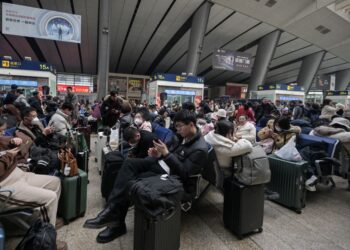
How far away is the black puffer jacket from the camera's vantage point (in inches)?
80.5

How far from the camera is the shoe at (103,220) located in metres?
2.14

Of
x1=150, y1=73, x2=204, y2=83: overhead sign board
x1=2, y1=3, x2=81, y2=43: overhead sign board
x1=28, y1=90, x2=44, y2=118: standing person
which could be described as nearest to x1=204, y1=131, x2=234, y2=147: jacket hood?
x1=28, y1=90, x2=44, y2=118: standing person

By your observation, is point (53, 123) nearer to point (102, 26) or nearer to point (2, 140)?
point (2, 140)

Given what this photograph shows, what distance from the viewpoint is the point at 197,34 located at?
52.5 feet

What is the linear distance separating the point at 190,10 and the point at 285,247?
1679cm

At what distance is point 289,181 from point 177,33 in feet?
63.8

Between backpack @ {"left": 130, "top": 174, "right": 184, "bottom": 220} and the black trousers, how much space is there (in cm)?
46

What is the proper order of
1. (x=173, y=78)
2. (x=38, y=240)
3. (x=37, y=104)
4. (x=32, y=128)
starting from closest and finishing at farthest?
1. (x=38, y=240)
2. (x=32, y=128)
3. (x=37, y=104)
4. (x=173, y=78)

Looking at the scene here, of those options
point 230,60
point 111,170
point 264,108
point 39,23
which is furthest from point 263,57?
point 111,170

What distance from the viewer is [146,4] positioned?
599 inches

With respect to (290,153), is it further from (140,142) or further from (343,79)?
(343,79)

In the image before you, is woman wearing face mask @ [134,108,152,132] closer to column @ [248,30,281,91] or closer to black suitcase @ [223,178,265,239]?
black suitcase @ [223,178,265,239]

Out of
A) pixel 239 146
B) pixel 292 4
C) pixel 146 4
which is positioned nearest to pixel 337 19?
pixel 292 4

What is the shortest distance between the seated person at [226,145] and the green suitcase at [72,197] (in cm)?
152
